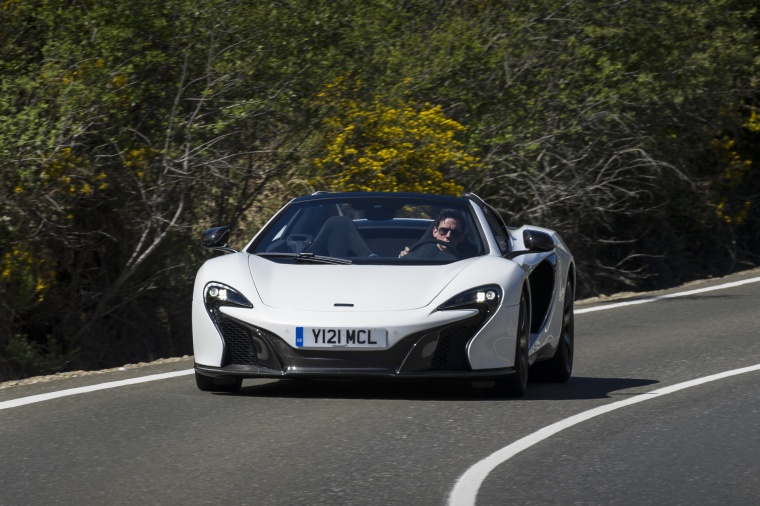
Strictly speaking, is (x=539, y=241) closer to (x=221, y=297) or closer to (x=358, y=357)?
(x=358, y=357)

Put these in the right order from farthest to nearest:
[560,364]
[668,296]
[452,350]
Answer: [668,296], [560,364], [452,350]

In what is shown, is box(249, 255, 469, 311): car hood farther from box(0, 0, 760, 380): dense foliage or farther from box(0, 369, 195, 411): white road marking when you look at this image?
box(0, 0, 760, 380): dense foliage

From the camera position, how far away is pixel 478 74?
17.9m

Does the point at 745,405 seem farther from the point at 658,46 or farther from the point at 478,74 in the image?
the point at 658,46

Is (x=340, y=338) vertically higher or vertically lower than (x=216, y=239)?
lower

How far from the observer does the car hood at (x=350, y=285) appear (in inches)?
328

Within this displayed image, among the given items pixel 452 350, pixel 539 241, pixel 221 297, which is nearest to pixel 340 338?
pixel 452 350

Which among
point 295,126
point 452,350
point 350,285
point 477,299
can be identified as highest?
point 295,126

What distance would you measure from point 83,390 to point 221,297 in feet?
4.19

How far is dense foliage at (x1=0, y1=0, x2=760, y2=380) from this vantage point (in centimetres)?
1322

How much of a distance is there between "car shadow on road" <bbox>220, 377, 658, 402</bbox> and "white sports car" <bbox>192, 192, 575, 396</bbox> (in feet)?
0.73

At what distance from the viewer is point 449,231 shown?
9359 millimetres

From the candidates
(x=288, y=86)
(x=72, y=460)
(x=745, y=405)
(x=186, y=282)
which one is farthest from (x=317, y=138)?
(x=72, y=460)

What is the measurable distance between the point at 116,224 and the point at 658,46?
26.6ft
